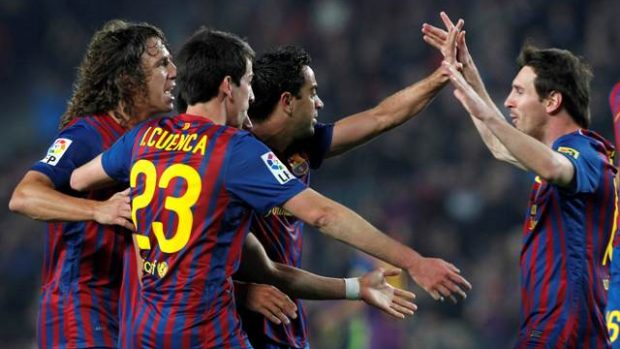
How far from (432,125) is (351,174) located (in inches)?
45.7

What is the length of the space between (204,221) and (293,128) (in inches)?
50.6

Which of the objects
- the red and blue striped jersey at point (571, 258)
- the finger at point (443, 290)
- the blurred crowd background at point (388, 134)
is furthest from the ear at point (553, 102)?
the blurred crowd background at point (388, 134)

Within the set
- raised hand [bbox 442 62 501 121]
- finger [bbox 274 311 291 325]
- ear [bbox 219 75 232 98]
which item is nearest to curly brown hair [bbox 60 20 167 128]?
ear [bbox 219 75 232 98]

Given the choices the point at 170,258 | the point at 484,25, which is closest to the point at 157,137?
the point at 170,258

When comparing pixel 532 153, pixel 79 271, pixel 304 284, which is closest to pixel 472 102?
pixel 532 153

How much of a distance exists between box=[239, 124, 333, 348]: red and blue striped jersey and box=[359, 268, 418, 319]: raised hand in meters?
0.74

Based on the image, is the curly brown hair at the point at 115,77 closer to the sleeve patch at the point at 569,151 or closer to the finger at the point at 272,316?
the finger at the point at 272,316

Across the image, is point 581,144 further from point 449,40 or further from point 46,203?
point 46,203

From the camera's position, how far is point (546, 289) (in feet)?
16.3

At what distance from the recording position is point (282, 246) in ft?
18.0

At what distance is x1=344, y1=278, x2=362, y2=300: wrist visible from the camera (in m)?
4.87

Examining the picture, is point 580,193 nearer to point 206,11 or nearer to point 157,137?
point 157,137

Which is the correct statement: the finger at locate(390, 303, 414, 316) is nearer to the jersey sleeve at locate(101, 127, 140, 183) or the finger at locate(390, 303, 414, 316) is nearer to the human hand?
the jersey sleeve at locate(101, 127, 140, 183)

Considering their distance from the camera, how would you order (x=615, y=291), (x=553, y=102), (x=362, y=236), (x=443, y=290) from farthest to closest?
(x=615, y=291) → (x=553, y=102) → (x=362, y=236) → (x=443, y=290)
